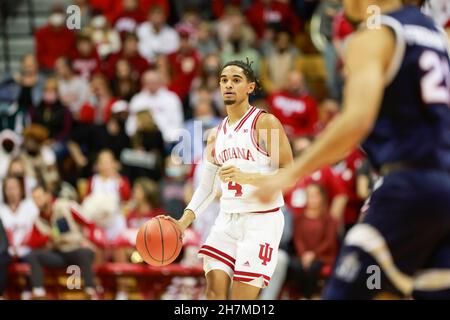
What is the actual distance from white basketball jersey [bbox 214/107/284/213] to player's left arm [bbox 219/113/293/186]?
4cm

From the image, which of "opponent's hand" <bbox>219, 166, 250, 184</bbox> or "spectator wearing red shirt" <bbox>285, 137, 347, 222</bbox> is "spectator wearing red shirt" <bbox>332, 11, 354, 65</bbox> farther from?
"opponent's hand" <bbox>219, 166, 250, 184</bbox>

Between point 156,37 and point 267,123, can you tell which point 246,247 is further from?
point 156,37

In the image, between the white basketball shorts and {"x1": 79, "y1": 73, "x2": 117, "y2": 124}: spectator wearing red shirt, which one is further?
{"x1": 79, "y1": 73, "x2": 117, "y2": 124}: spectator wearing red shirt

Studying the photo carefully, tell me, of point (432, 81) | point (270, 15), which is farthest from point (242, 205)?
point (270, 15)

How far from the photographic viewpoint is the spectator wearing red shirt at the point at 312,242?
1023 centimetres

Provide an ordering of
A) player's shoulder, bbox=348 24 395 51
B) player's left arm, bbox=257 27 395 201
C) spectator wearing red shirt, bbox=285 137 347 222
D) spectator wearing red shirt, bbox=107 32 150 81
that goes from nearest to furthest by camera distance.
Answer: player's left arm, bbox=257 27 395 201 → player's shoulder, bbox=348 24 395 51 → spectator wearing red shirt, bbox=285 137 347 222 → spectator wearing red shirt, bbox=107 32 150 81

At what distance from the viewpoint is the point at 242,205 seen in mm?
6613

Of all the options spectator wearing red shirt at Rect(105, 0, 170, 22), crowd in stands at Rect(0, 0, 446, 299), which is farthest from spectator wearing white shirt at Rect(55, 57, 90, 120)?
spectator wearing red shirt at Rect(105, 0, 170, 22)

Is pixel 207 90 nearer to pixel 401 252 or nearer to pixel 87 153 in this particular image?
pixel 87 153

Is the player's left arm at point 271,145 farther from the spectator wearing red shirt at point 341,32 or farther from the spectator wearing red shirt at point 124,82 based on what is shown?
the spectator wearing red shirt at point 124,82

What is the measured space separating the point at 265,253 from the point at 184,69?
7.30 m

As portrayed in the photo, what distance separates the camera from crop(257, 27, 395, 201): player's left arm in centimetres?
405

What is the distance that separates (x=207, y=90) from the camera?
41.3 ft

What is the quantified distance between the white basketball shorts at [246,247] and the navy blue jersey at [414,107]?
7.55 feet
